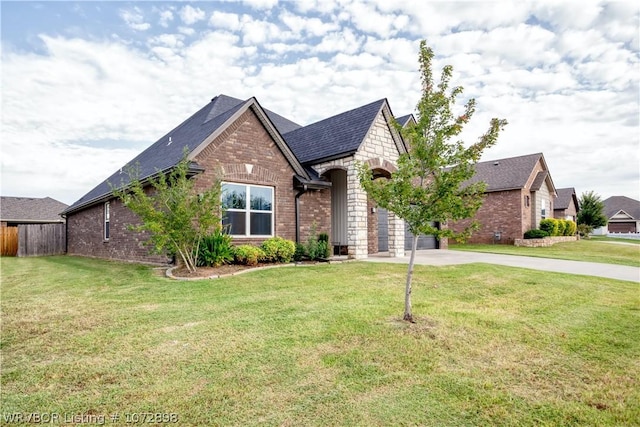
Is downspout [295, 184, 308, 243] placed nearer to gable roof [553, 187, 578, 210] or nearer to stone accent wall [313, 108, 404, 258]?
stone accent wall [313, 108, 404, 258]

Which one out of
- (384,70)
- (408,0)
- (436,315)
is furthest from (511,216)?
(436,315)

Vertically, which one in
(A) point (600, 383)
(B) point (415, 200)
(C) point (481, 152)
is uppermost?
(C) point (481, 152)

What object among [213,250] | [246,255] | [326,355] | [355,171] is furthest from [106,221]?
[326,355]

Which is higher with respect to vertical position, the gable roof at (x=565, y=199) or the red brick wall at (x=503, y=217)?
the gable roof at (x=565, y=199)

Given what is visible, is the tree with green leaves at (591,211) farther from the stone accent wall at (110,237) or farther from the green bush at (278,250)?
the stone accent wall at (110,237)

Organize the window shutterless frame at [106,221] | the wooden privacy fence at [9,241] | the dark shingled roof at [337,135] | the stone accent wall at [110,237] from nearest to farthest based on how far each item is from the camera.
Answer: the stone accent wall at [110,237] < the dark shingled roof at [337,135] < the window shutterless frame at [106,221] < the wooden privacy fence at [9,241]

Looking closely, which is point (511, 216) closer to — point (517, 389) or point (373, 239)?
point (373, 239)

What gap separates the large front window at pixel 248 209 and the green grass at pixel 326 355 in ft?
15.8

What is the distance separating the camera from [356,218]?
14156 mm

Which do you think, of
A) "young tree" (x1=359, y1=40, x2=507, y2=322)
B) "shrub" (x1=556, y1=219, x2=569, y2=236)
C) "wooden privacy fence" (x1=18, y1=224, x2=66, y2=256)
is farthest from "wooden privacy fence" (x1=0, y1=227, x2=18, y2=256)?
"shrub" (x1=556, y1=219, x2=569, y2=236)

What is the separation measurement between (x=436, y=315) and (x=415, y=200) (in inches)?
81.3

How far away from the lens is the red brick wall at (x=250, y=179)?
1243 centimetres

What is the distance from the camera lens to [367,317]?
591cm

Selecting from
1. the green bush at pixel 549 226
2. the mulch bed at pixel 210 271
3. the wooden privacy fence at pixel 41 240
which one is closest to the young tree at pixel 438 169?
the mulch bed at pixel 210 271
